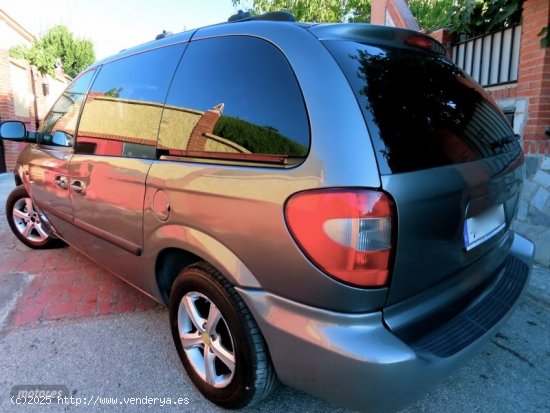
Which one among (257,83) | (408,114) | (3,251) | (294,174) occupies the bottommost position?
(3,251)

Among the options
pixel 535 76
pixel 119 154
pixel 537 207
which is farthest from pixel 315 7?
pixel 119 154

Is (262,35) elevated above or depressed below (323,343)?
above

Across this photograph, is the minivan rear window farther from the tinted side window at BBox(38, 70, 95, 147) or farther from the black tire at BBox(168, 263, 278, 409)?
the tinted side window at BBox(38, 70, 95, 147)

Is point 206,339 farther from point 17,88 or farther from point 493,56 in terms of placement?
point 17,88

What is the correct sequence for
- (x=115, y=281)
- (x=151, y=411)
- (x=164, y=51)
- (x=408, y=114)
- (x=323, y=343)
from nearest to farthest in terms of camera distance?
(x=323, y=343) → (x=408, y=114) → (x=151, y=411) → (x=164, y=51) → (x=115, y=281)

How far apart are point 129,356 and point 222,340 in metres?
0.83

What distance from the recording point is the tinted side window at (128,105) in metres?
2.18

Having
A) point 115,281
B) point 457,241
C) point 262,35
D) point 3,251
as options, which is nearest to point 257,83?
point 262,35

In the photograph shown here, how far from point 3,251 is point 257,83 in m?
3.96

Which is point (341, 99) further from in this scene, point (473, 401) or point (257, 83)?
point (473, 401)

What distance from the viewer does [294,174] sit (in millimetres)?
1433

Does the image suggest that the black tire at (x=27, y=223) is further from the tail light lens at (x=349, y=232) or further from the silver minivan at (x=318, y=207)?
the tail light lens at (x=349, y=232)

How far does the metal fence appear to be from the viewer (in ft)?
14.2

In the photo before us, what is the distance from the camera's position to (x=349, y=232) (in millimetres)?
1343
